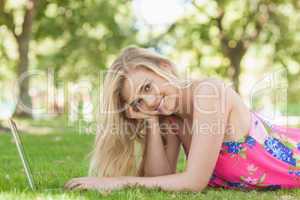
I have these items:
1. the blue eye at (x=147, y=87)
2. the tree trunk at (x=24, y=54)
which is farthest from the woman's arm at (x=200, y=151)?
the tree trunk at (x=24, y=54)

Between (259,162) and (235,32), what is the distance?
20.2 metres

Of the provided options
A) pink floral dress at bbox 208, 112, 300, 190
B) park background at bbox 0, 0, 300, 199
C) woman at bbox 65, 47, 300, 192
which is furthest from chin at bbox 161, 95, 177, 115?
park background at bbox 0, 0, 300, 199

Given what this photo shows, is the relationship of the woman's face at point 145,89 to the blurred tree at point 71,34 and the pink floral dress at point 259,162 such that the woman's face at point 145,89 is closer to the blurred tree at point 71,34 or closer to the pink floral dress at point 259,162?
the pink floral dress at point 259,162

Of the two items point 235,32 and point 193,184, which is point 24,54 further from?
point 193,184

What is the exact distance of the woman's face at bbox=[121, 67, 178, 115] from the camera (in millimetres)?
3547

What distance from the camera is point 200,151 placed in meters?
3.37

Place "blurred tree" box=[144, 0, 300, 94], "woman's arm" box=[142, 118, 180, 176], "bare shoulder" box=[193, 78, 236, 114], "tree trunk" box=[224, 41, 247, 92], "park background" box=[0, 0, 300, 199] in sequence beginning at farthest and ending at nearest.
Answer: "tree trunk" box=[224, 41, 247, 92], "blurred tree" box=[144, 0, 300, 94], "park background" box=[0, 0, 300, 199], "woman's arm" box=[142, 118, 180, 176], "bare shoulder" box=[193, 78, 236, 114]

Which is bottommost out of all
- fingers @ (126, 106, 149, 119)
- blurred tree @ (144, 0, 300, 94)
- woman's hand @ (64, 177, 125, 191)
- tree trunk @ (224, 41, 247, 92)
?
woman's hand @ (64, 177, 125, 191)

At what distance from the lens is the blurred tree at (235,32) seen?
72.8 ft

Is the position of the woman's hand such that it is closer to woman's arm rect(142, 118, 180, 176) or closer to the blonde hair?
the blonde hair

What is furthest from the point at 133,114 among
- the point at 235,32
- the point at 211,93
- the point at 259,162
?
the point at 235,32

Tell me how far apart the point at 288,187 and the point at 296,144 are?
312 mm

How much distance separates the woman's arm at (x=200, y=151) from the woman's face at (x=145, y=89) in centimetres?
19

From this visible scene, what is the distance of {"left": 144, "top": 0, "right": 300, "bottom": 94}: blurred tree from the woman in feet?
58.8
